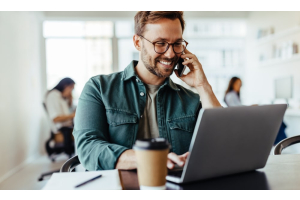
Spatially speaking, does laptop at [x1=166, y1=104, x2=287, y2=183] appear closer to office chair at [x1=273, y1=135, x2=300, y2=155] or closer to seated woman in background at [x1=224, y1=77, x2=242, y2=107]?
office chair at [x1=273, y1=135, x2=300, y2=155]

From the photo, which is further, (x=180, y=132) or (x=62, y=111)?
(x=62, y=111)

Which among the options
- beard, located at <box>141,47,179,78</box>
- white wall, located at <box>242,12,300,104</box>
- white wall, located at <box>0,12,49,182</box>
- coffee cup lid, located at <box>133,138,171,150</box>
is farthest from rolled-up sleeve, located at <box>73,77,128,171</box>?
white wall, located at <box>242,12,300,104</box>

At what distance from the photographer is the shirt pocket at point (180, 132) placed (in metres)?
1.38

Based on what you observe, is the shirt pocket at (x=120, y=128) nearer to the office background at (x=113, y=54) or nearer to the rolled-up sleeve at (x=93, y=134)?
the rolled-up sleeve at (x=93, y=134)

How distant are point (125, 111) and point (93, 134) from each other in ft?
0.72

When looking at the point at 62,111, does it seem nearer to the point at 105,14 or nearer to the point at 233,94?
the point at 105,14

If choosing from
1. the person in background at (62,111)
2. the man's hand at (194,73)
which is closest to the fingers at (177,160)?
the man's hand at (194,73)

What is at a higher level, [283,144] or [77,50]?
[77,50]

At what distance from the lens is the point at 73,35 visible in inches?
222

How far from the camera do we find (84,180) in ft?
2.37

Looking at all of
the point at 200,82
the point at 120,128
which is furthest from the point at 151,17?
the point at 120,128

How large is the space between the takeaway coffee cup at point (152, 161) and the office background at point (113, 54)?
3616 millimetres

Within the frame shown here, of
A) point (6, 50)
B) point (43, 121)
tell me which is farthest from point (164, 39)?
point (43, 121)
